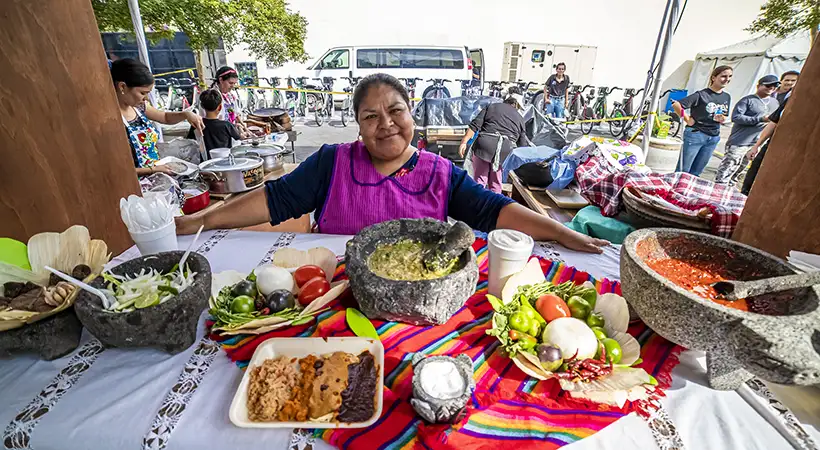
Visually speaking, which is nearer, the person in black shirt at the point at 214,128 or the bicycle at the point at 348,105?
the person in black shirt at the point at 214,128

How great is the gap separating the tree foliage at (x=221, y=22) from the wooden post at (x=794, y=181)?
7.65 metres

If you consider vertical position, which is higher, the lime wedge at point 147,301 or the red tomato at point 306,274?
the lime wedge at point 147,301

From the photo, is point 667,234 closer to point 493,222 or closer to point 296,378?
point 493,222

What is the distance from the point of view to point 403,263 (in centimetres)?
121

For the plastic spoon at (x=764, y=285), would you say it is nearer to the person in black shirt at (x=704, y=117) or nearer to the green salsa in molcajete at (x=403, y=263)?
the green salsa in molcajete at (x=403, y=263)

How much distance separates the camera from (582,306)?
1044 mm

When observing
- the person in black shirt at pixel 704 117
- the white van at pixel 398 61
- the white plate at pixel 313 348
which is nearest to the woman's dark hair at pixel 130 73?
the white plate at pixel 313 348

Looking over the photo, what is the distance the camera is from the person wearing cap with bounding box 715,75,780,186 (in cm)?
474

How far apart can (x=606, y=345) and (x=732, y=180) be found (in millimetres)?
6224

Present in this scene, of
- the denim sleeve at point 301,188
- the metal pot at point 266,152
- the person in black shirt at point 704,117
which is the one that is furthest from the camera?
the person in black shirt at point 704,117

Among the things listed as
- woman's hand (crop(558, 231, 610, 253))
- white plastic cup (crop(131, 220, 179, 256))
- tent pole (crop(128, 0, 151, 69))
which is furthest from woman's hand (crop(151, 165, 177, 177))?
woman's hand (crop(558, 231, 610, 253))

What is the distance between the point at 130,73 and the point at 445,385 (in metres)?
3.34

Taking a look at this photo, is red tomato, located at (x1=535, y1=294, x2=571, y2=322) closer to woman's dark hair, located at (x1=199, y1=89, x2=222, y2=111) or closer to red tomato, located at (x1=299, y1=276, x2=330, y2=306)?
red tomato, located at (x1=299, y1=276, x2=330, y2=306)

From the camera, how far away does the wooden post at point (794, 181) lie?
112 cm
